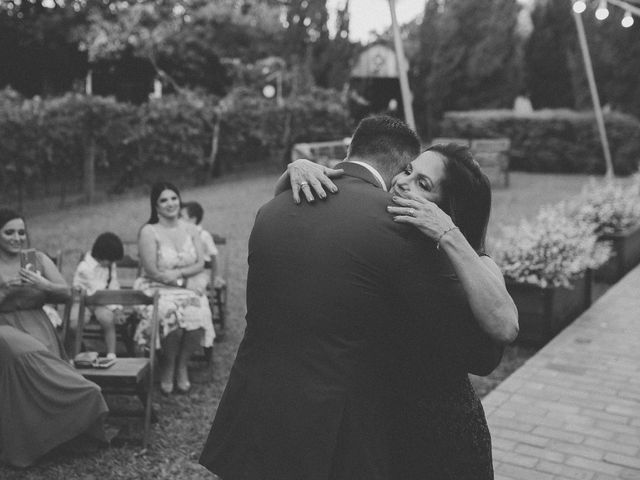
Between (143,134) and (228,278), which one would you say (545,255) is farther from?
(143,134)

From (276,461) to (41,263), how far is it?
3.54 metres

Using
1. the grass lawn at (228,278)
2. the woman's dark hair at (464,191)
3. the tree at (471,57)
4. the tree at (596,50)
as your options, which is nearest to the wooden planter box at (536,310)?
the grass lawn at (228,278)

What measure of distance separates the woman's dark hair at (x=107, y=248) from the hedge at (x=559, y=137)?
20.2 m

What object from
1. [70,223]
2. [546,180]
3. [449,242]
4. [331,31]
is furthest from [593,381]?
[331,31]

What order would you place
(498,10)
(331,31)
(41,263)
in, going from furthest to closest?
(498,10)
(331,31)
(41,263)

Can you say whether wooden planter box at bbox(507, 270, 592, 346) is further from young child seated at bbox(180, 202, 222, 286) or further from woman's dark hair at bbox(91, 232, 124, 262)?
woman's dark hair at bbox(91, 232, 124, 262)

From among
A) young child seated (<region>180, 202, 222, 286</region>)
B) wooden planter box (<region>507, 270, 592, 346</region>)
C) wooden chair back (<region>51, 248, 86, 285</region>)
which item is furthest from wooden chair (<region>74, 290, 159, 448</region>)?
wooden chair back (<region>51, 248, 86, 285</region>)

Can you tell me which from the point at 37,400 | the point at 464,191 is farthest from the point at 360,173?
the point at 37,400

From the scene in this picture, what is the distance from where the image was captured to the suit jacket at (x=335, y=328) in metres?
2.18

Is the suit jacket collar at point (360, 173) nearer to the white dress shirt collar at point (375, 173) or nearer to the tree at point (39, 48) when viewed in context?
the white dress shirt collar at point (375, 173)

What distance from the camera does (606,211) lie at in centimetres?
1027

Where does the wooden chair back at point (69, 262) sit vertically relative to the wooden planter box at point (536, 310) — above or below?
below

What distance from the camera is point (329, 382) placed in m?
2.20

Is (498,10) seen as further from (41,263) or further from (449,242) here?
(449,242)
